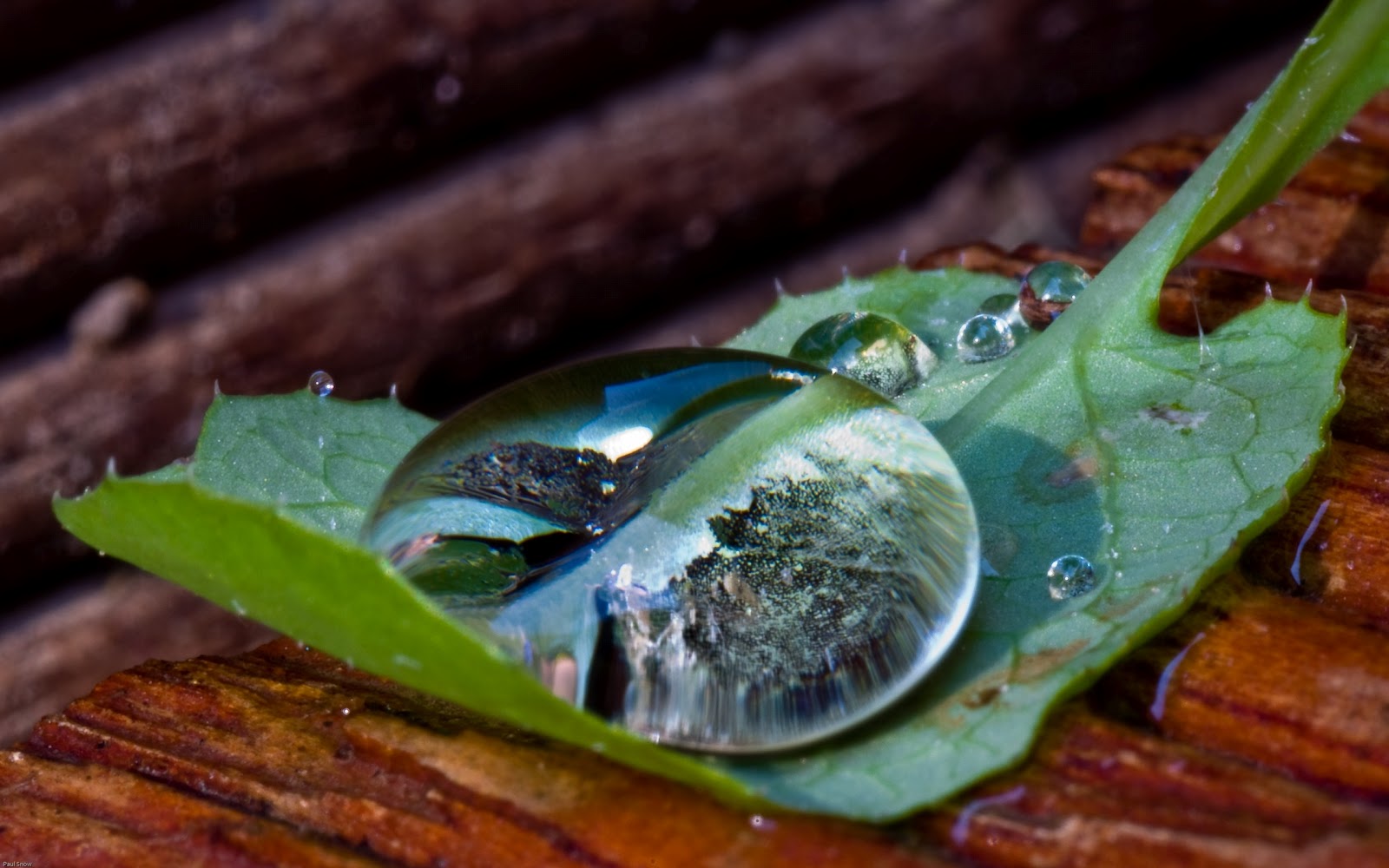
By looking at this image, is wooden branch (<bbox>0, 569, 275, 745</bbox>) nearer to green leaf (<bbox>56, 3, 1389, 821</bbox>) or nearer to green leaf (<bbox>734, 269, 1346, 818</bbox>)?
green leaf (<bbox>56, 3, 1389, 821</bbox>)

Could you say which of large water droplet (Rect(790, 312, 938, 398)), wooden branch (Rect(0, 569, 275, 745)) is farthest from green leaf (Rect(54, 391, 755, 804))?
wooden branch (Rect(0, 569, 275, 745))

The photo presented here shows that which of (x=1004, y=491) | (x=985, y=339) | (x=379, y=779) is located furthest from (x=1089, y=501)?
(x=379, y=779)

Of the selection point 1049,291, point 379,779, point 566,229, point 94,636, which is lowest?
point 94,636

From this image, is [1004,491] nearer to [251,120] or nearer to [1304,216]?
[1304,216]

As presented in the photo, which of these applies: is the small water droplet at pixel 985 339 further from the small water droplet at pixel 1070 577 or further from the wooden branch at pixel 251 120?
the wooden branch at pixel 251 120

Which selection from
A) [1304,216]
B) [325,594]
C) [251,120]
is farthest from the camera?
[251,120]

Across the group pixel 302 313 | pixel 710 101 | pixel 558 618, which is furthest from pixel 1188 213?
pixel 302 313

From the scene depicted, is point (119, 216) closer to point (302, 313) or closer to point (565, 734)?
point (302, 313)
